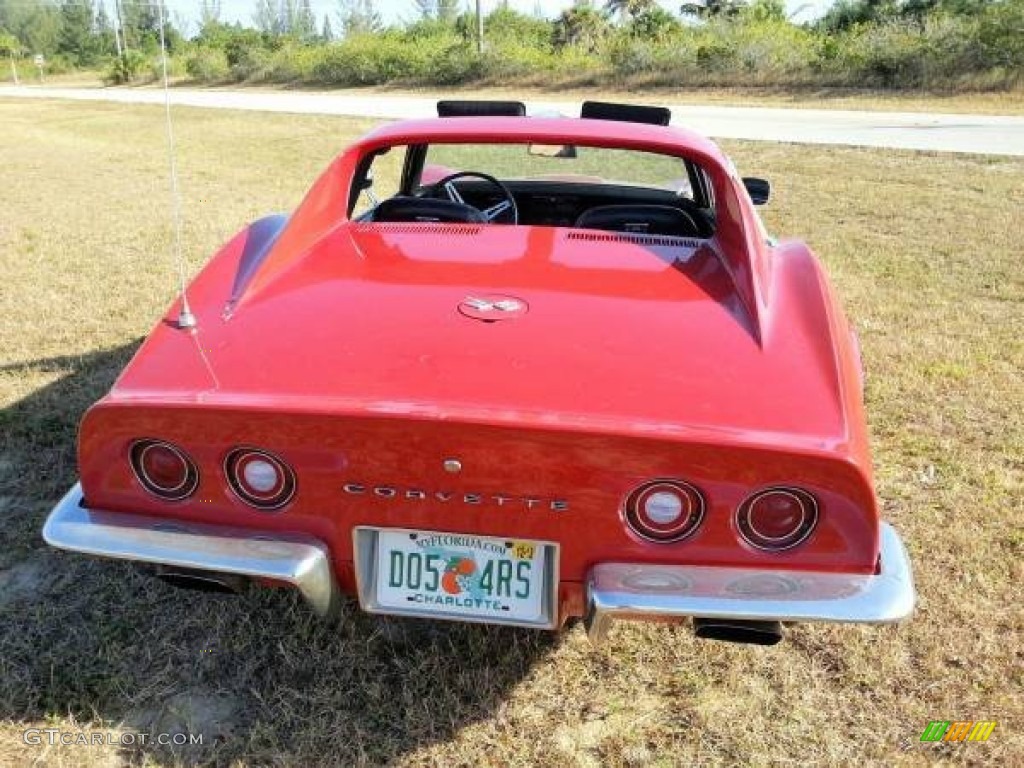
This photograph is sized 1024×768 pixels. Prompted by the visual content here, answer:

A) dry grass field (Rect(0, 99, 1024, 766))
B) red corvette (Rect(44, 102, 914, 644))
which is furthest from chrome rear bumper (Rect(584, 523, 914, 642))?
dry grass field (Rect(0, 99, 1024, 766))

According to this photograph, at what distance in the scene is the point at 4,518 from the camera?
9.53ft

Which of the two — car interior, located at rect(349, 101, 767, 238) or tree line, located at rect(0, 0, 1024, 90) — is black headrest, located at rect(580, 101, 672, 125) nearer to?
car interior, located at rect(349, 101, 767, 238)

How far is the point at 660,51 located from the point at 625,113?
23679 mm

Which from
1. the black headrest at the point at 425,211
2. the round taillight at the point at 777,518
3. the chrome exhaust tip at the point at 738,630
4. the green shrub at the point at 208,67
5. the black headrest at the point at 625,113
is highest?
the green shrub at the point at 208,67

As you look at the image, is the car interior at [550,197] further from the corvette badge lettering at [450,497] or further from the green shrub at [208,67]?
the green shrub at [208,67]

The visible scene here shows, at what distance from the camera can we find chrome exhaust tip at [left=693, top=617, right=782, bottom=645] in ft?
5.81

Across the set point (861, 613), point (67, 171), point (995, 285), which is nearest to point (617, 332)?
point (861, 613)

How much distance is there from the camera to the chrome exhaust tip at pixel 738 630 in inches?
69.7

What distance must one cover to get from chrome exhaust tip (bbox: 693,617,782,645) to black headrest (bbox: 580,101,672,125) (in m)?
2.20

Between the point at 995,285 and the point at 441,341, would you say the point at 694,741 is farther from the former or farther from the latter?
the point at 995,285

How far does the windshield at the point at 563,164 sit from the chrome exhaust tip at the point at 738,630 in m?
1.77

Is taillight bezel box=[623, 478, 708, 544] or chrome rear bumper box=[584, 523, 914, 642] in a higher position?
taillight bezel box=[623, 478, 708, 544]

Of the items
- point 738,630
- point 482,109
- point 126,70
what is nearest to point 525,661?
point 738,630

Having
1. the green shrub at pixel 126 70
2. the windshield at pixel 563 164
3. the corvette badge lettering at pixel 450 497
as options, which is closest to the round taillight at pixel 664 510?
the corvette badge lettering at pixel 450 497
